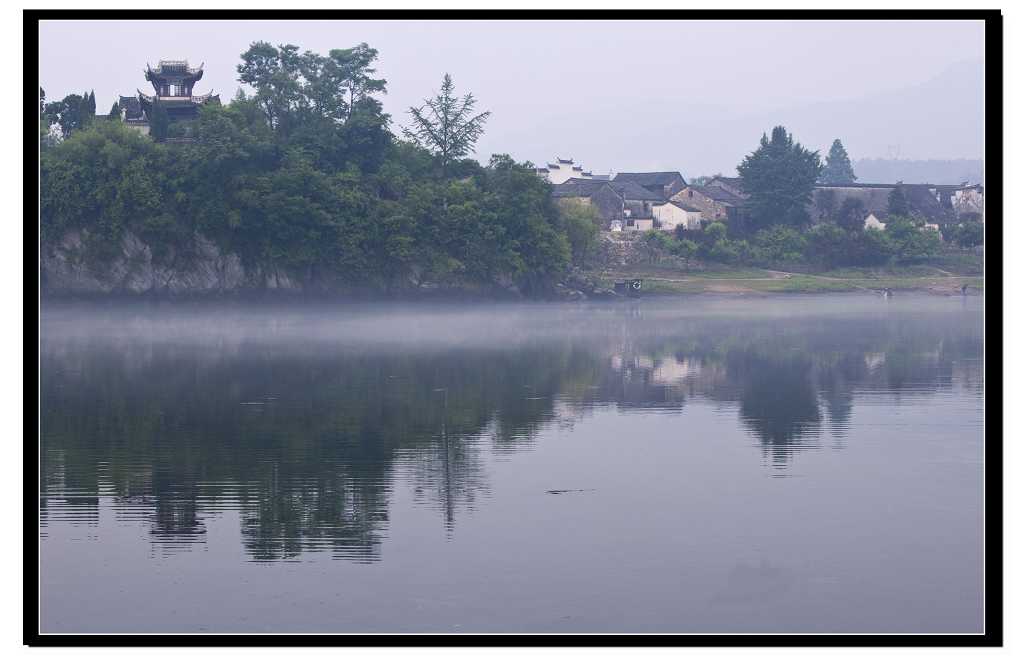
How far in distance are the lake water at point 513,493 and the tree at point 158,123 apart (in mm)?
22071

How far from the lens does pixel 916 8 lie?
323 inches

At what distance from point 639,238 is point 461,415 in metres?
37.9

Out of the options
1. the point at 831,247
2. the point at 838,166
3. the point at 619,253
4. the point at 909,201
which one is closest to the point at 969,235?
the point at 831,247

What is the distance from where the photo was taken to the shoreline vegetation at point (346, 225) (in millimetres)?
41594

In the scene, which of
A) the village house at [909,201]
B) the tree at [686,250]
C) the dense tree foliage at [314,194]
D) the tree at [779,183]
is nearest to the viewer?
the dense tree foliage at [314,194]

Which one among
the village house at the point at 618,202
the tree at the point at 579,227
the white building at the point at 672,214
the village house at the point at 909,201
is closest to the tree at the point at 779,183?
the village house at the point at 909,201

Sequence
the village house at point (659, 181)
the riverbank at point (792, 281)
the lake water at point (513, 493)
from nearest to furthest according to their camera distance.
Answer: the lake water at point (513, 493), the riverbank at point (792, 281), the village house at point (659, 181)

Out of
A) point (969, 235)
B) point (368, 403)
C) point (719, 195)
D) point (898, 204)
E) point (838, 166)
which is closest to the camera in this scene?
point (368, 403)

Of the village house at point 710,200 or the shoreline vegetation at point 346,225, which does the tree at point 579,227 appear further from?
the village house at point 710,200

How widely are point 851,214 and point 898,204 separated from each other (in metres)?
2.66

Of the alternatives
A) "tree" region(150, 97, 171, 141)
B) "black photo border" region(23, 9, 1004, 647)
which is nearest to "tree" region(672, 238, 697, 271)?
"tree" region(150, 97, 171, 141)

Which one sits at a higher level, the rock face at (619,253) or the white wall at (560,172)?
the white wall at (560,172)

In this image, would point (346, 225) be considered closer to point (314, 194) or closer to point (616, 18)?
point (314, 194)

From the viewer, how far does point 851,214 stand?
5472cm
